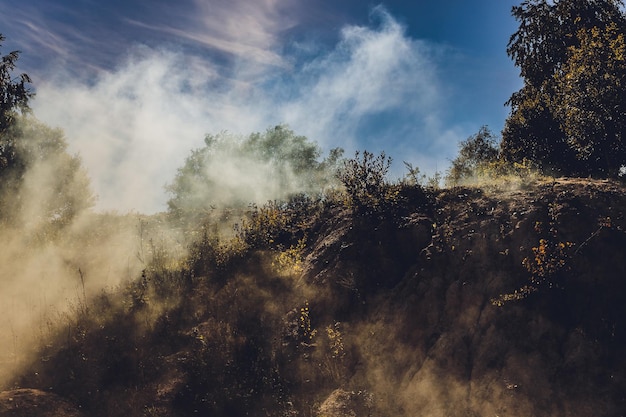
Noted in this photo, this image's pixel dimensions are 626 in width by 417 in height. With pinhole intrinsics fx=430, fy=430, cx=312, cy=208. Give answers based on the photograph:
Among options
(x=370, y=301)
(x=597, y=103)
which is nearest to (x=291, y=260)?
(x=370, y=301)

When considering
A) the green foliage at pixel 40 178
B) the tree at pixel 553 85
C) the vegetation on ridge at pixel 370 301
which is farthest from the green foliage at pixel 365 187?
the green foliage at pixel 40 178

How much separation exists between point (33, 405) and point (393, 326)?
21.3 feet

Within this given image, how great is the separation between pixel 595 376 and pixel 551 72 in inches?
469

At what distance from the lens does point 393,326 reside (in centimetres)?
827

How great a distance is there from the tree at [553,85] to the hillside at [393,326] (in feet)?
14.3

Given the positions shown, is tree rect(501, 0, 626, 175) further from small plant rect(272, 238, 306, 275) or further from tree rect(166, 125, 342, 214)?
tree rect(166, 125, 342, 214)

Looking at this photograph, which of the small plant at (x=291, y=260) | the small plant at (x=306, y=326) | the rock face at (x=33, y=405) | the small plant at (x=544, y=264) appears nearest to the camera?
the rock face at (x=33, y=405)

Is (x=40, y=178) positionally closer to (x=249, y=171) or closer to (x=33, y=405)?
(x=249, y=171)

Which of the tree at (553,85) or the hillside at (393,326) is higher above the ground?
the tree at (553,85)

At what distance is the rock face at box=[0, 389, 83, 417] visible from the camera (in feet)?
23.4

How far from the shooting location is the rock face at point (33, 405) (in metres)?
7.13

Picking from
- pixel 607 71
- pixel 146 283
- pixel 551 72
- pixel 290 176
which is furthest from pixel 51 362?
pixel 290 176

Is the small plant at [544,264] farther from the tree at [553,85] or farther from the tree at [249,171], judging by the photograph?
the tree at [249,171]

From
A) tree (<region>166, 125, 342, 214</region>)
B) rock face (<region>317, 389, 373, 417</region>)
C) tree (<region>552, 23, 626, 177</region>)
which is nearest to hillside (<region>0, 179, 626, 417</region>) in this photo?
rock face (<region>317, 389, 373, 417</region>)
